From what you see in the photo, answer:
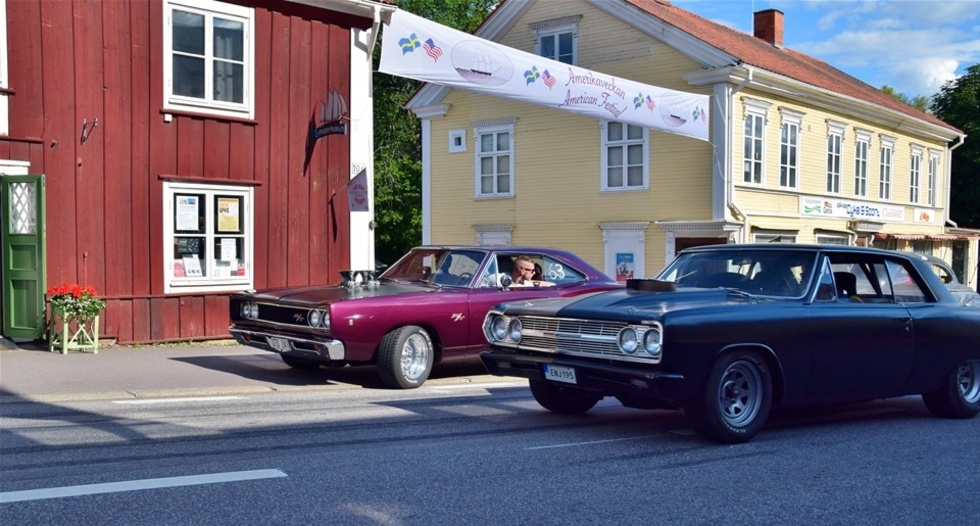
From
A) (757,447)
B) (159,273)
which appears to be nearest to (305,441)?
(757,447)

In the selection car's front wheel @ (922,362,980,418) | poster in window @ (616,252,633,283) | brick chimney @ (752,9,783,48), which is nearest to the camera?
car's front wheel @ (922,362,980,418)

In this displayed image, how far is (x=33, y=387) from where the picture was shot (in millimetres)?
9492

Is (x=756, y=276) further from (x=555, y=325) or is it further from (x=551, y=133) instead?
(x=551, y=133)

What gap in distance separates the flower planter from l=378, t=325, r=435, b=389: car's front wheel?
14.8 feet

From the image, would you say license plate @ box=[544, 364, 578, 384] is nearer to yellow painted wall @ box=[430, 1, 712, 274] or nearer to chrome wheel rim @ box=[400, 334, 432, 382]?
chrome wheel rim @ box=[400, 334, 432, 382]

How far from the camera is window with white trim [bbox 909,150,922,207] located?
109ft

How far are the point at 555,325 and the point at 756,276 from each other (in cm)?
177

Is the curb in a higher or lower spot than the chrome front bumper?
lower

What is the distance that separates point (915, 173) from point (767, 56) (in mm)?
9550

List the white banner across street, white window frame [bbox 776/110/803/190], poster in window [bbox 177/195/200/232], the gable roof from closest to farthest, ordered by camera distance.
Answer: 1. poster in window [bbox 177/195/200/232]
2. the white banner across street
3. the gable roof
4. white window frame [bbox 776/110/803/190]

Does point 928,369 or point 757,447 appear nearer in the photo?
point 757,447

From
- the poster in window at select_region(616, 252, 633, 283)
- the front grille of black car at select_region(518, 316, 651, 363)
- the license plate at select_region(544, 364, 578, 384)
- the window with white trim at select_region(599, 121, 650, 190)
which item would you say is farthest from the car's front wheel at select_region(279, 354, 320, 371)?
the window with white trim at select_region(599, 121, 650, 190)

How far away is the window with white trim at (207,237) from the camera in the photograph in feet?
45.2

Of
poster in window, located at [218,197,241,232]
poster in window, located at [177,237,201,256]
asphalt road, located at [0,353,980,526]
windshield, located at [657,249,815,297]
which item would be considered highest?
poster in window, located at [218,197,241,232]
